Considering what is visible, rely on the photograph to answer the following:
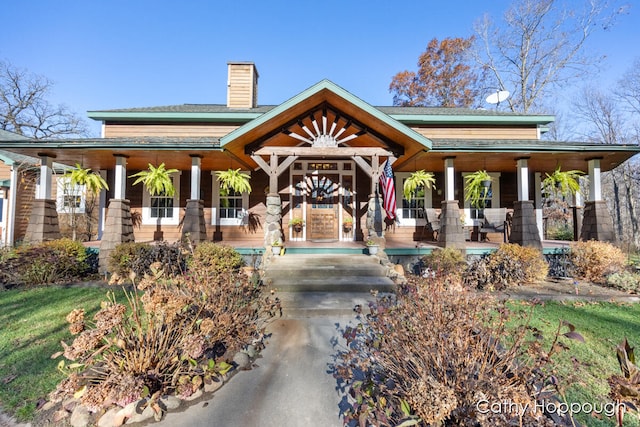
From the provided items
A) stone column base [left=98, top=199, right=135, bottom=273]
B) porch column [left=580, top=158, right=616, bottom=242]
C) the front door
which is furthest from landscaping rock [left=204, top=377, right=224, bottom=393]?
porch column [left=580, top=158, right=616, bottom=242]

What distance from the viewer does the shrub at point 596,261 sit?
22.3 ft

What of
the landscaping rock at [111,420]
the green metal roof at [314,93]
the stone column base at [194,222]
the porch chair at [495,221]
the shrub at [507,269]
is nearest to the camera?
the landscaping rock at [111,420]

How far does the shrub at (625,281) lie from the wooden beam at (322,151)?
571cm

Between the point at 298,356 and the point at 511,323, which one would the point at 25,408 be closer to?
the point at 298,356

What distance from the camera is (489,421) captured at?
5.94 feet

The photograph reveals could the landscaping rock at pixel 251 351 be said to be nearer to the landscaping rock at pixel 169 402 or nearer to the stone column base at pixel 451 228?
the landscaping rock at pixel 169 402

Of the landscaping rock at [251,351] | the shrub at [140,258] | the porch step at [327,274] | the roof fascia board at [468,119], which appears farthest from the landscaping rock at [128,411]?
the roof fascia board at [468,119]

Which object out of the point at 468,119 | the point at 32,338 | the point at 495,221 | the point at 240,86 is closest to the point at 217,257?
the point at 32,338

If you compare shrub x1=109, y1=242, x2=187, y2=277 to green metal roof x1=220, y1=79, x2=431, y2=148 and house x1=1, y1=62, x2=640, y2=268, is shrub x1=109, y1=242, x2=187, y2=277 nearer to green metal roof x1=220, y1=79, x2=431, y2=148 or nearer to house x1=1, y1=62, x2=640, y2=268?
house x1=1, y1=62, x2=640, y2=268

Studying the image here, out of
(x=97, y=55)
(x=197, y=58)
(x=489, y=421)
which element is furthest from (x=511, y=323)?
(x=97, y=55)

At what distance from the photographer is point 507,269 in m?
6.60

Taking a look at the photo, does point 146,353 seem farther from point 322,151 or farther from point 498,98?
point 498,98

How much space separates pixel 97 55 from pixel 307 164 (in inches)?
580

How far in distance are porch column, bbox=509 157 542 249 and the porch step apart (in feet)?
14.5
